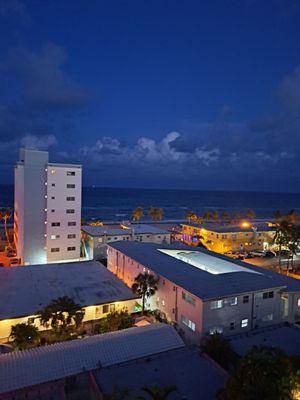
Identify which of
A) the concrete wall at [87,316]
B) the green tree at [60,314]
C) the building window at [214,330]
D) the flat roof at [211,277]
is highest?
the flat roof at [211,277]

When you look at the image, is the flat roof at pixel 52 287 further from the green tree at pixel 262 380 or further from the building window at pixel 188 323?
the green tree at pixel 262 380

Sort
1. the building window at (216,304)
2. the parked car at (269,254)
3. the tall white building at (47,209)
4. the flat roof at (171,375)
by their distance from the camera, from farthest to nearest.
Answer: the parked car at (269,254)
the tall white building at (47,209)
the building window at (216,304)
the flat roof at (171,375)

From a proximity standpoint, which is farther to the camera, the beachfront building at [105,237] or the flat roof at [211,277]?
the beachfront building at [105,237]

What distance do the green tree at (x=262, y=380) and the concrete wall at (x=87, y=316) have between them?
634 inches

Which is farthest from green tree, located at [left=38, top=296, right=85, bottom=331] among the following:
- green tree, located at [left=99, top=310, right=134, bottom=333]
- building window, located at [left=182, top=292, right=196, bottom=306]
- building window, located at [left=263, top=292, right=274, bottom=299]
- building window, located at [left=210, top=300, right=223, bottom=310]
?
building window, located at [left=263, top=292, right=274, bottom=299]

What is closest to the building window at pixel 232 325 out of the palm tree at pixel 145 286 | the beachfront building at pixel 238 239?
the palm tree at pixel 145 286

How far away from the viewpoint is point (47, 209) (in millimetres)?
43875

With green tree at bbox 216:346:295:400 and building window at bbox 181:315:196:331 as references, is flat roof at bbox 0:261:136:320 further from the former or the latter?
green tree at bbox 216:346:295:400

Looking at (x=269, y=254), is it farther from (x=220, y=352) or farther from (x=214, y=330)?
(x=220, y=352)

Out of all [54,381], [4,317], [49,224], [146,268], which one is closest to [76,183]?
[49,224]

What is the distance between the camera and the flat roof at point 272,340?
19.5 metres

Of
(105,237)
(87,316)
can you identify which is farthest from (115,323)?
(105,237)

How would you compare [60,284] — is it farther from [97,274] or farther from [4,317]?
[4,317]

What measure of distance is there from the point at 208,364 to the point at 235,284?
348 inches
